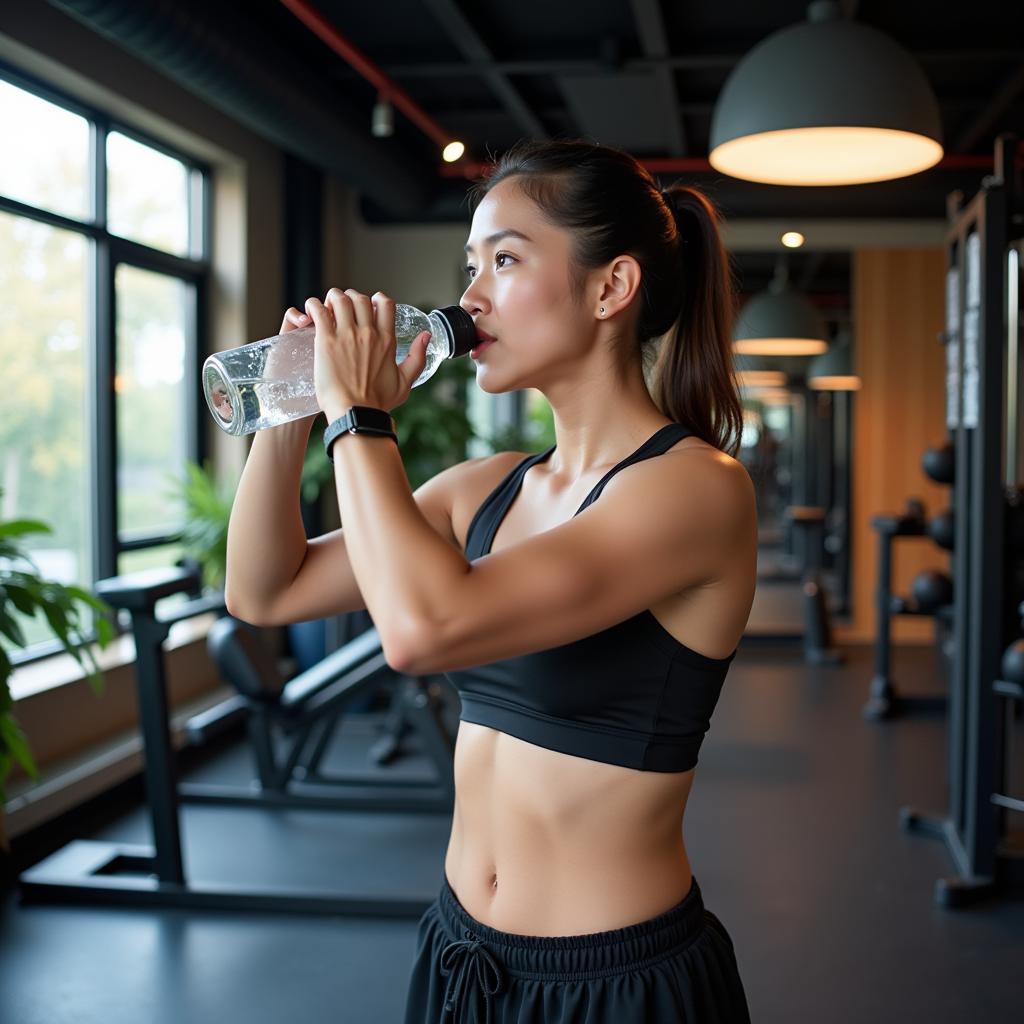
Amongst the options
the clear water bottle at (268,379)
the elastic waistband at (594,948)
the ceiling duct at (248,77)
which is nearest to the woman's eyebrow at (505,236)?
the clear water bottle at (268,379)

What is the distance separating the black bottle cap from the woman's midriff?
416mm

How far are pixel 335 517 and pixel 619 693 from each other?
21.3 ft

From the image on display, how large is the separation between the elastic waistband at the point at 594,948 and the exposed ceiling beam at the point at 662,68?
4.01 m

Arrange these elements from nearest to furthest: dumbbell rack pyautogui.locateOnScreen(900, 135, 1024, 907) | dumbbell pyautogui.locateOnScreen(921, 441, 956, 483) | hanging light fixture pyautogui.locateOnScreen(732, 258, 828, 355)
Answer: dumbbell rack pyautogui.locateOnScreen(900, 135, 1024, 907), dumbbell pyautogui.locateOnScreen(921, 441, 956, 483), hanging light fixture pyautogui.locateOnScreen(732, 258, 828, 355)

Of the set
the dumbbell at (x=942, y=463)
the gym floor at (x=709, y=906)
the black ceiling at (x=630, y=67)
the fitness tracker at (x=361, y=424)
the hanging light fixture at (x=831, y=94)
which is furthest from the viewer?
the dumbbell at (x=942, y=463)

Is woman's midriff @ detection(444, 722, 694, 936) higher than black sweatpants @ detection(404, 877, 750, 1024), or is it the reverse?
woman's midriff @ detection(444, 722, 694, 936)

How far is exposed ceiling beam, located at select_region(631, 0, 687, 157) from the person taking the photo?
461cm

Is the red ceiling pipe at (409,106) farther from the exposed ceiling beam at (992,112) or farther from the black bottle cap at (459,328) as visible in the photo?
the black bottle cap at (459,328)

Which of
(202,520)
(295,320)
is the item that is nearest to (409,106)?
(202,520)

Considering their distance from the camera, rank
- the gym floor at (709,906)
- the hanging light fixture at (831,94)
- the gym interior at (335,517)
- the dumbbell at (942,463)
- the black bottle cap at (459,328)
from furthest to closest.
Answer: the dumbbell at (942,463) → the gym interior at (335,517) → the gym floor at (709,906) → the hanging light fixture at (831,94) → the black bottle cap at (459,328)

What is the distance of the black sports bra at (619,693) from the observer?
1.20 metres

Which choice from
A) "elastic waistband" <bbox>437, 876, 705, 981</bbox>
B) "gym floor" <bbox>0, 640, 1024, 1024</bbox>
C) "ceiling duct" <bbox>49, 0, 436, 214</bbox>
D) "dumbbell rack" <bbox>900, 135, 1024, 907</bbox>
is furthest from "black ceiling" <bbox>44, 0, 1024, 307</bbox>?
"elastic waistband" <bbox>437, 876, 705, 981</bbox>

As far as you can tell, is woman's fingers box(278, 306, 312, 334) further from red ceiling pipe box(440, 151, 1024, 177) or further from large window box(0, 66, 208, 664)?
red ceiling pipe box(440, 151, 1024, 177)

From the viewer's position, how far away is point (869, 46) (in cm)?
261
